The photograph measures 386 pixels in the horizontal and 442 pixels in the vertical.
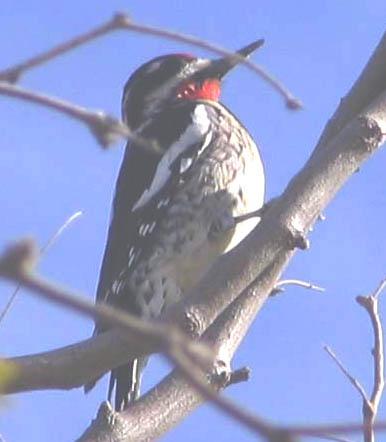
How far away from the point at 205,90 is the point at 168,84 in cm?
22

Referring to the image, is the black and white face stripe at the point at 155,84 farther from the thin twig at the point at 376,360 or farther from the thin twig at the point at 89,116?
the thin twig at the point at 89,116

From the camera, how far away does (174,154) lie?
4.55m

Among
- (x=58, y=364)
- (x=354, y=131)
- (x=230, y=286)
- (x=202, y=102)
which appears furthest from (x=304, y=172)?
(x=202, y=102)

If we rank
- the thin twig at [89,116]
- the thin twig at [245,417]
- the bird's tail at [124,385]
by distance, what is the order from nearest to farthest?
the thin twig at [245,417] → the thin twig at [89,116] → the bird's tail at [124,385]

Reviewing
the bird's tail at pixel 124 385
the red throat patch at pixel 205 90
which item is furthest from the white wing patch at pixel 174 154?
the bird's tail at pixel 124 385

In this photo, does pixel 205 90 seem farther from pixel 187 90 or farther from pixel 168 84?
pixel 168 84

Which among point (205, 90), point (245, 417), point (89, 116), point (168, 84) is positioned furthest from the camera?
point (168, 84)

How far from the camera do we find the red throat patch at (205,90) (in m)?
5.09

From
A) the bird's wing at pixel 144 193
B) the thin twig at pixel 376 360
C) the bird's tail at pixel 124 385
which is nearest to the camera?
the thin twig at pixel 376 360

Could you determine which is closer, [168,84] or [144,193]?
[144,193]

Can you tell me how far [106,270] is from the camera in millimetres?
4559

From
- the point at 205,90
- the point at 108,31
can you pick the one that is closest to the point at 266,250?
the point at 108,31

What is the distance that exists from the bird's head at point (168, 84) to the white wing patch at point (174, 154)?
1.51 ft

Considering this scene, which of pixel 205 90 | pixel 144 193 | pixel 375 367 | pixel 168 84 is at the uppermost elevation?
pixel 168 84
